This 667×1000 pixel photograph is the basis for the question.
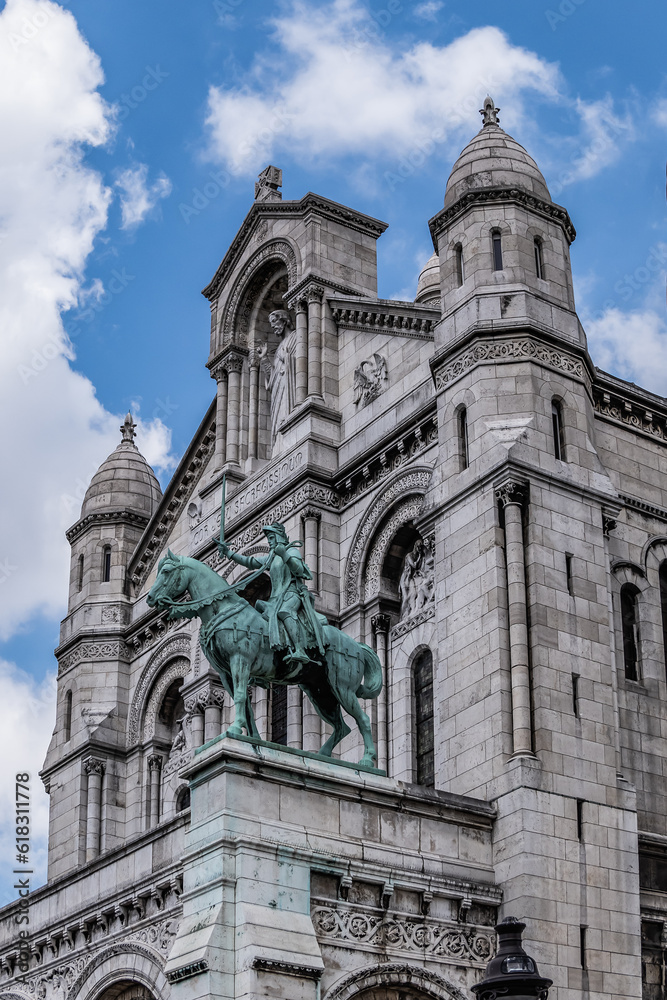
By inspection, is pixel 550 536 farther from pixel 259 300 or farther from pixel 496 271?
pixel 259 300

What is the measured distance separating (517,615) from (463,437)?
4.66m

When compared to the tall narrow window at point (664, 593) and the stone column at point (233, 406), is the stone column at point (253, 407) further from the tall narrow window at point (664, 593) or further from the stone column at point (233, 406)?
the tall narrow window at point (664, 593)

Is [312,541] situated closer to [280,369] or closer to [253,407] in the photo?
[280,369]

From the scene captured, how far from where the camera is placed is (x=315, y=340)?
140ft

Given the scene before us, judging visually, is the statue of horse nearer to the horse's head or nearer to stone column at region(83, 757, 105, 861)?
the horse's head

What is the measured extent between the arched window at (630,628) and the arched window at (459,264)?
24.5 feet

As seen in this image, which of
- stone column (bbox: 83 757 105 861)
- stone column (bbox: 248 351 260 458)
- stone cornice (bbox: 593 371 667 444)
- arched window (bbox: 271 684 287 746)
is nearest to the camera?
stone cornice (bbox: 593 371 667 444)

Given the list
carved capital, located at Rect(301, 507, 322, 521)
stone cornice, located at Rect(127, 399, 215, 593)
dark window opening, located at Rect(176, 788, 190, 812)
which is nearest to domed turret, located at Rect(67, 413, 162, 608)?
stone cornice, located at Rect(127, 399, 215, 593)

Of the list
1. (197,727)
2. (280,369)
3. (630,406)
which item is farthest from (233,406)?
(630,406)

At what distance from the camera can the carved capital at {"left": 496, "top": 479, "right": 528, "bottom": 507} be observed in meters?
32.5

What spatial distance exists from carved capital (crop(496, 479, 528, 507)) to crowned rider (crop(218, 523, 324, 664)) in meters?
4.35

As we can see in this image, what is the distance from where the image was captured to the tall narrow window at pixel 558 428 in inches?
1340

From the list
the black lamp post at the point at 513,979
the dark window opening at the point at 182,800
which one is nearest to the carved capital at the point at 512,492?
the black lamp post at the point at 513,979

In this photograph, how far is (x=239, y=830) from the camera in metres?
27.0
